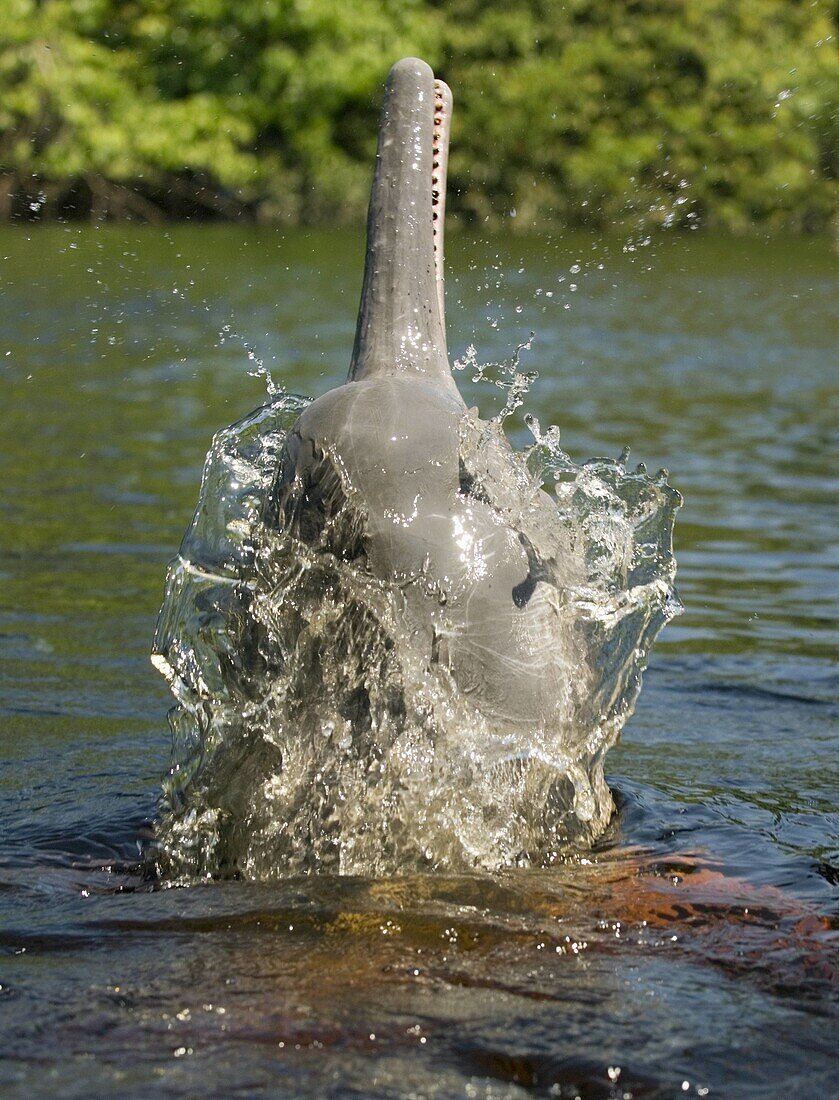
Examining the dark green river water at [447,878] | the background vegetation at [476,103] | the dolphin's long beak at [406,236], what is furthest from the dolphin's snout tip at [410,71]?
the background vegetation at [476,103]

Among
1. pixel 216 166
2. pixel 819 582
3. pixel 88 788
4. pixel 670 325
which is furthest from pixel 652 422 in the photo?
pixel 216 166

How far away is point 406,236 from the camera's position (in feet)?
14.8

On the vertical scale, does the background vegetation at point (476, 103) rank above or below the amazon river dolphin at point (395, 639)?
above

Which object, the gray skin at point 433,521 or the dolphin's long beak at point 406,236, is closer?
the gray skin at point 433,521

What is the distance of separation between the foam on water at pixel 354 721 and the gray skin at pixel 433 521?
2 cm

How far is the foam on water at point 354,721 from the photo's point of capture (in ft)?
13.6

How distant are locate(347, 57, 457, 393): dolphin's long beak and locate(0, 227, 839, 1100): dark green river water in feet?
4.88

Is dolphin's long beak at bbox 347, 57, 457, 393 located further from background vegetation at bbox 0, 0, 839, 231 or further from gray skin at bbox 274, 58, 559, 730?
background vegetation at bbox 0, 0, 839, 231

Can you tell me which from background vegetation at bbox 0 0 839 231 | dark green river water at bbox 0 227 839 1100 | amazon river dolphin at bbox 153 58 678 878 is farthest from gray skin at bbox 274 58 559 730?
background vegetation at bbox 0 0 839 231

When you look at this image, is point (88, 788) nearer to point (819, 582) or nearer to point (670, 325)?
point (819, 582)

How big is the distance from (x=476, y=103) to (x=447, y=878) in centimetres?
2798

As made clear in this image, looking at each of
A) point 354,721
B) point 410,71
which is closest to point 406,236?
point 410,71

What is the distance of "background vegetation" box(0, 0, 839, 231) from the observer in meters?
29.2

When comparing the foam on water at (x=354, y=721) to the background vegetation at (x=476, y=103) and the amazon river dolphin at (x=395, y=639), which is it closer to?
the amazon river dolphin at (x=395, y=639)
